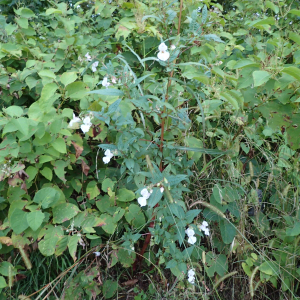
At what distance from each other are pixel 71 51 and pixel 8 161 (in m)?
1.00

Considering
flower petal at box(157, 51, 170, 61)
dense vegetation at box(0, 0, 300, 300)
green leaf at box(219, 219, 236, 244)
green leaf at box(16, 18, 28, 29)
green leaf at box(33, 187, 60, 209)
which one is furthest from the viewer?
green leaf at box(16, 18, 28, 29)

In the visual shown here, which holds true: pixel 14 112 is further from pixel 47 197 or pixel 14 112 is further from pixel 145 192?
pixel 145 192

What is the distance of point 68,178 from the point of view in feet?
5.85

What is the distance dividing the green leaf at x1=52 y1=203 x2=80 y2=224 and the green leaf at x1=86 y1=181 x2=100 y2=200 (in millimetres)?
139

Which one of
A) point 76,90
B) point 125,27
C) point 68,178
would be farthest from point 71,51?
point 68,178

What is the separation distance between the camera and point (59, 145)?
5.07 ft

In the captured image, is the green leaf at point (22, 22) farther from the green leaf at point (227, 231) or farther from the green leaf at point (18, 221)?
the green leaf at point (227, 231)

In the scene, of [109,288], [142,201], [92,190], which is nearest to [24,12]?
[92,190]

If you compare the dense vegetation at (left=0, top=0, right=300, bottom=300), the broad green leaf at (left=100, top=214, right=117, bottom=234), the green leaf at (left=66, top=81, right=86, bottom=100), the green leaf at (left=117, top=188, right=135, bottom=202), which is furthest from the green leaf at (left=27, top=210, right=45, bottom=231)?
the green leaf at (left=66, top=81, right=86, bottom=100)

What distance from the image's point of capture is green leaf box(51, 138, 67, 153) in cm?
153

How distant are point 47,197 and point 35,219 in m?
0.13

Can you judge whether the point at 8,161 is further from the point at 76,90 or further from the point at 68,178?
the point at 76,90

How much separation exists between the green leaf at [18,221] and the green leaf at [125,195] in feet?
1.60

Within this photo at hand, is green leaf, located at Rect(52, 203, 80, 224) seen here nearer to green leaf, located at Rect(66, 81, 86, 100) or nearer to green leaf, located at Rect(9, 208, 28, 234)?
green leaf, located at Rect(9, 208, 28, 234)
